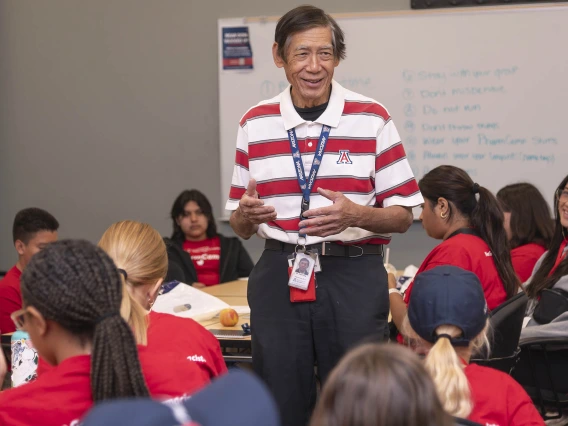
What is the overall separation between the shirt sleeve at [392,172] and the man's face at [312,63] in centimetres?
21

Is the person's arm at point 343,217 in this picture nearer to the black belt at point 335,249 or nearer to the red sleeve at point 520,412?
the black belt at point 335,249

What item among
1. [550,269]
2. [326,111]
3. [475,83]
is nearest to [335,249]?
[326,111]

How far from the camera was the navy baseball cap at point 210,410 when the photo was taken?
0.73 meters

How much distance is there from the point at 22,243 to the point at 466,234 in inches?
90.3

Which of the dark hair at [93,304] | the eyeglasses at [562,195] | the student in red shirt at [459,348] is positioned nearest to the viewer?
the dark hair at [93,304]

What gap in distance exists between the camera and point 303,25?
212 centimetres

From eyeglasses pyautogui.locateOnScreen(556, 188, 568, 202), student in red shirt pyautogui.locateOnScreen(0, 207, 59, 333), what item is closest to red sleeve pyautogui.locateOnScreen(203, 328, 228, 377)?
student in red shirt pyautogui.locateOnScreen(0, 207, 59, 333)

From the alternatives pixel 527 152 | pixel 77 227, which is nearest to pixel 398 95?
pixel 527 152

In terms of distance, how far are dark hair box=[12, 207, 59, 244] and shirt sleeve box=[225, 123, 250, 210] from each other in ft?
6.72

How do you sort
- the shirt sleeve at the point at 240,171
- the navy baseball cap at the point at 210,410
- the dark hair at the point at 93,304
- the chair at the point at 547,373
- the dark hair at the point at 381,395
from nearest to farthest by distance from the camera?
the navy baseball cap at the point at 210,410
the dark hair at the point at 381,395
the dark hair at the point at 93,304
the shirt sleeve at the point at 240,171
the chair at the point at 547,373

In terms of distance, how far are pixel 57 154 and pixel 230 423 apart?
5332 mm


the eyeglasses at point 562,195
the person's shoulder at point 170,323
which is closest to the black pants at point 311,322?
the person's shoulder at point 170,323

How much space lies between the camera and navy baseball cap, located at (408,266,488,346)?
1722mm

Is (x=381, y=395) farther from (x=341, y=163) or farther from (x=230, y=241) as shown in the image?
(x=230, y=241)
